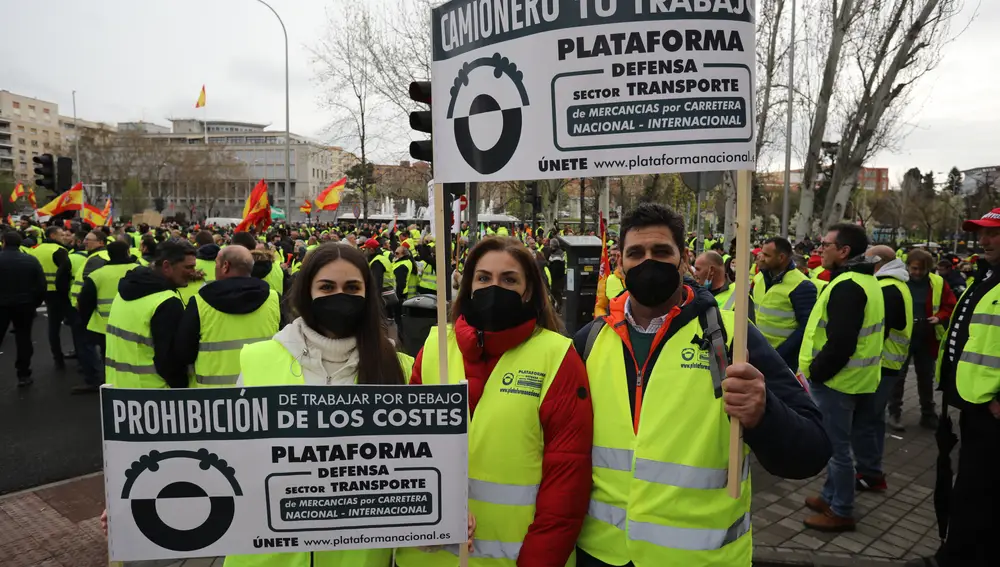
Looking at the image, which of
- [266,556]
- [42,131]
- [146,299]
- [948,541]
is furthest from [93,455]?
[42,131]

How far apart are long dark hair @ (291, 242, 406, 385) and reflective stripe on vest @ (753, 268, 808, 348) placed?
4643mm

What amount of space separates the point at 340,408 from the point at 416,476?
333mm

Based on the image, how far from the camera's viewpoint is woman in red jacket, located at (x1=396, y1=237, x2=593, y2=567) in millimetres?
2051

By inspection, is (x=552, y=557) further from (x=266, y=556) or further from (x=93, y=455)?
(x=93, y=455)

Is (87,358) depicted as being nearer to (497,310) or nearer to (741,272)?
(497,310)

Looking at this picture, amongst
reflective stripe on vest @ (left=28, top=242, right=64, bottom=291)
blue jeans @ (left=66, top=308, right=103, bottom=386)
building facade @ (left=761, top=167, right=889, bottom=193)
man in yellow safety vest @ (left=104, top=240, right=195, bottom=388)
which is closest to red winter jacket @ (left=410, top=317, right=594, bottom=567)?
man in yellow safety vest @ (left=104, top=240, right=195, bottom=388)

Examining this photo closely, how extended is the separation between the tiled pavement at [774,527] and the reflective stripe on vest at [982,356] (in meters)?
1.43

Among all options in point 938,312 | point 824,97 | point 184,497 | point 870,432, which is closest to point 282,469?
point 184,497

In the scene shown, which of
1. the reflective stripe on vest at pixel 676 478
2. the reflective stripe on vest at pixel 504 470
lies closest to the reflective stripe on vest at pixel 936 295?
the reflective stripe on vest at pixel 676 478

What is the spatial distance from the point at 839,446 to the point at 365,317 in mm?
3886

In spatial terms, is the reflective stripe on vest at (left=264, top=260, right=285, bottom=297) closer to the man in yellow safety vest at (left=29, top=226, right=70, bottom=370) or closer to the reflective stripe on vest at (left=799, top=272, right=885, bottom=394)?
the man in yellow safety vest at (left=29, top=226, right=70, bottom=370)

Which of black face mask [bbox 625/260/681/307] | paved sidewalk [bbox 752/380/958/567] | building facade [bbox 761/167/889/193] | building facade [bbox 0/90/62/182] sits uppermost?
building facade [bbox 0/90/62/182]

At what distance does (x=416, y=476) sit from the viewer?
76.4 inches

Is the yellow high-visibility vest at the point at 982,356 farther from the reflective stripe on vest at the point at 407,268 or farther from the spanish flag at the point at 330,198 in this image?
the spanish flag at the point at 330,198
